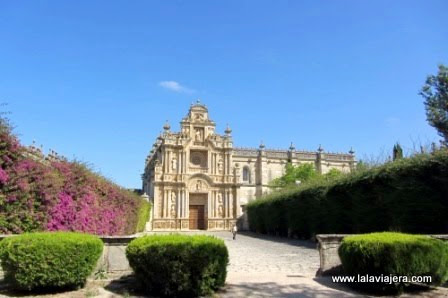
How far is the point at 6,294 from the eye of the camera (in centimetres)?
609

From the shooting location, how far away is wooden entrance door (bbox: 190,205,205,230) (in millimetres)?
43625

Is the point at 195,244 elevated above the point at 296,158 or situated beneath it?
situated beneath

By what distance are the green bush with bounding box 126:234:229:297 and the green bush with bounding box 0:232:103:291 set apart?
2.75ft

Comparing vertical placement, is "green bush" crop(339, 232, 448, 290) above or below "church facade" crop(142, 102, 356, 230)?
below

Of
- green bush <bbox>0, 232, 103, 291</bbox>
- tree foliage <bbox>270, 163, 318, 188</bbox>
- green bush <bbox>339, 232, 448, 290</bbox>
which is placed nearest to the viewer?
green bush <bbox>0, 232, 103, 291</bbox>

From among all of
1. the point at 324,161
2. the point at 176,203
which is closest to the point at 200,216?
the point at 176,203

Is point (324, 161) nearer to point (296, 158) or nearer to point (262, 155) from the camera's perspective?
point (296, 158)

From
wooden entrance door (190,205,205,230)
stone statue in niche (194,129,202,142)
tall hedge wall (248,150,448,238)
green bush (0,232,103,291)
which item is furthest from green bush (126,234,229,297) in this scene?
stone statue in niche (194,129,202,142)

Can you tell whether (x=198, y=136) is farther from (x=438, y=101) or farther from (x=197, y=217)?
(x=438, y=101)

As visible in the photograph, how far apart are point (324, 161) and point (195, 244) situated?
159 ft

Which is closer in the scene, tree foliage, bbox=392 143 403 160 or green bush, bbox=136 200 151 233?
tree foliage, bbox=392 143 403 160

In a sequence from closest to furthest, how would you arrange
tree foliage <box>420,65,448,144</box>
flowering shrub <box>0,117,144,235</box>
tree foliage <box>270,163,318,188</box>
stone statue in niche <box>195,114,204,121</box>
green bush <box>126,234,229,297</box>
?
green bush <box>126,234,229,297</box> < flowering shrub <box>0,117,144,235</box> < tree foliage <box>420,65,448,144</box> < tree foliage <box>270,163,318,188</box> < stone statue in niche <box>195,114,204,121</box>

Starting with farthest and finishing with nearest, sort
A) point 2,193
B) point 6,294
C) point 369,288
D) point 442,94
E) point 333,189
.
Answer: point 442,94 → point 333,189 → point 2,193 → point 369,288 → point 6,294

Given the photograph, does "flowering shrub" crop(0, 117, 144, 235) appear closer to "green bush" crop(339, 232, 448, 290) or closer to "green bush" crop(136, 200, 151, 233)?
"green bush" crop(339, 232, 448, 290)
